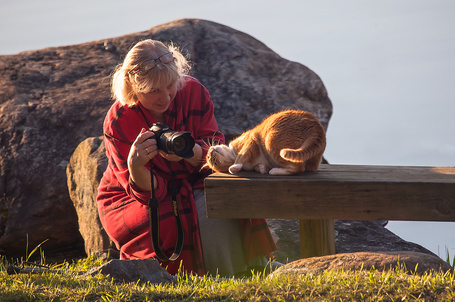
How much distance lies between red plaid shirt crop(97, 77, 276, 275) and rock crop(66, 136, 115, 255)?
2.90 ft

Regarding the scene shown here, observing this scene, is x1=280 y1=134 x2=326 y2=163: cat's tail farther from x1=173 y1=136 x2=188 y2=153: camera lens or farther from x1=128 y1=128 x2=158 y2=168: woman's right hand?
x1=128 y1=128 x2=158 y2=168: woman's right hand

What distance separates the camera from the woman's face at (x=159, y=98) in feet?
13.2

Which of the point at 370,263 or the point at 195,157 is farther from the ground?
the point at 195,157

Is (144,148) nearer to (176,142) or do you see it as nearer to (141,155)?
(141,155)

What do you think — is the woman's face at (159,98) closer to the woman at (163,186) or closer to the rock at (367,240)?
the woman at (163,186)

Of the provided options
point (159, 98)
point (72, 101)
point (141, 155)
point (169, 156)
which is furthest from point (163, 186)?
point (72, 101)

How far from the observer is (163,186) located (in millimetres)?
4117

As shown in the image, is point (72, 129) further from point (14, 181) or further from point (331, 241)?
point (331, 241)

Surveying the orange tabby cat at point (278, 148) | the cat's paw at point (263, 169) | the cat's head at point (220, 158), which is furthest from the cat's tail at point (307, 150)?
the cat's head at point (220, 158)

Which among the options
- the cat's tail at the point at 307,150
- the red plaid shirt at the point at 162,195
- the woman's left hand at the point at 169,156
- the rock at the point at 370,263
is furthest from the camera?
the red plaid shirt at the point at 162,195

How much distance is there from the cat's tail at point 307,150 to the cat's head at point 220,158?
1.70 feet

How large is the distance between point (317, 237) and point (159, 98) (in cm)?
154

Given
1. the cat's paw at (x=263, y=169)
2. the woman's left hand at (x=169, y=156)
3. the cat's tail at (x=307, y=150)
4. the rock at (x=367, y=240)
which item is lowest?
the rock at (x=367, y=240)

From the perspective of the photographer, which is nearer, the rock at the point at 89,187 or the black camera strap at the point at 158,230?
the black camera strap at the point at 158,230
